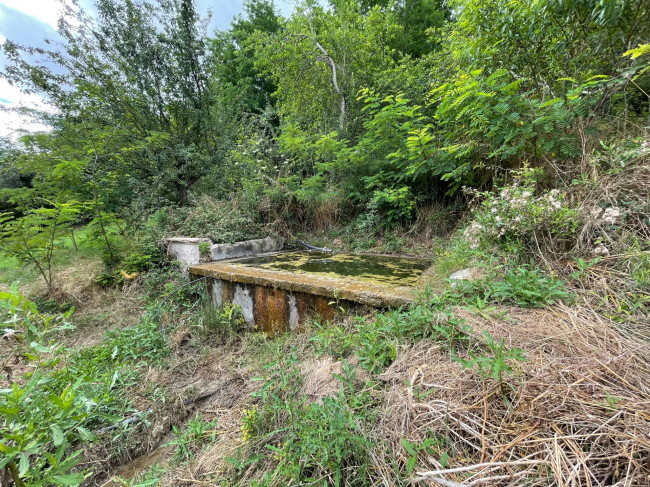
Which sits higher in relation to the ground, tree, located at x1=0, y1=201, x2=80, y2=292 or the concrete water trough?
tree, located at x1=0, y1=201, x2=80, y2=292

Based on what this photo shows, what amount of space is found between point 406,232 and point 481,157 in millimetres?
1438

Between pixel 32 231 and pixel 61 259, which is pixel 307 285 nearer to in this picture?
pixel 32 231

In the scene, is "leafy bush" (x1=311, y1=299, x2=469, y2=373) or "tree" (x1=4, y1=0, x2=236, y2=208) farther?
"tree" (x1=4, y1=0, x2=236, y2=208)

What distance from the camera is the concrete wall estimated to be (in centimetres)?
230

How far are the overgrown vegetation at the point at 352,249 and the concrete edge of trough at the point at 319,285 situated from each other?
0.25 meters

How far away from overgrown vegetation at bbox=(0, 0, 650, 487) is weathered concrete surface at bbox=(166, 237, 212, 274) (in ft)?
0.48

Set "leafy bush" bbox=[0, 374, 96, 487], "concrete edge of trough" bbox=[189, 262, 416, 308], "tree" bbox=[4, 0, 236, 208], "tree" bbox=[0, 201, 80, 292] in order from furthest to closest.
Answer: "tree" bbox=[4, 0, 236, 208] → "tree" bbox=[0, 201, 80, 292] → "concrete edge of trough" bbox=[189, 262, 416, 308] → "leafy bush" bbox=[0, 374, 96, 487]

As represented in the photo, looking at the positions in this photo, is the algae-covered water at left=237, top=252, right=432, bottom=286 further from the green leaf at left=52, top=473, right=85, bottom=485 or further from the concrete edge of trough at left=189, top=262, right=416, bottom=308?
the green leaf at left=52, top=473, right=85, bottom=485

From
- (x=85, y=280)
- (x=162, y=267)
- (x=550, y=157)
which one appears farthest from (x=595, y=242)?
(x=85, y=280)

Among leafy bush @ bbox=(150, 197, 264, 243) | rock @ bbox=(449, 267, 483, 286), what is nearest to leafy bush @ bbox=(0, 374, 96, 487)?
rock @ bbox=(449, 267, 483, 286)

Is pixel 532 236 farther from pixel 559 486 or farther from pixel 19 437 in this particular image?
pixel 19 437

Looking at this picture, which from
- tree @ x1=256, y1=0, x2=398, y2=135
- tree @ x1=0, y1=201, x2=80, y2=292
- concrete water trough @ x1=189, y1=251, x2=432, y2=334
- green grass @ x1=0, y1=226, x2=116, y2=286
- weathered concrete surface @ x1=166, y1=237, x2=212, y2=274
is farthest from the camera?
tree @ x1=256, y1=0, x2=398, y2=135

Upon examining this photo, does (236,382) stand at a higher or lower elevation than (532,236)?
lower

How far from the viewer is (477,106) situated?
2.55m
